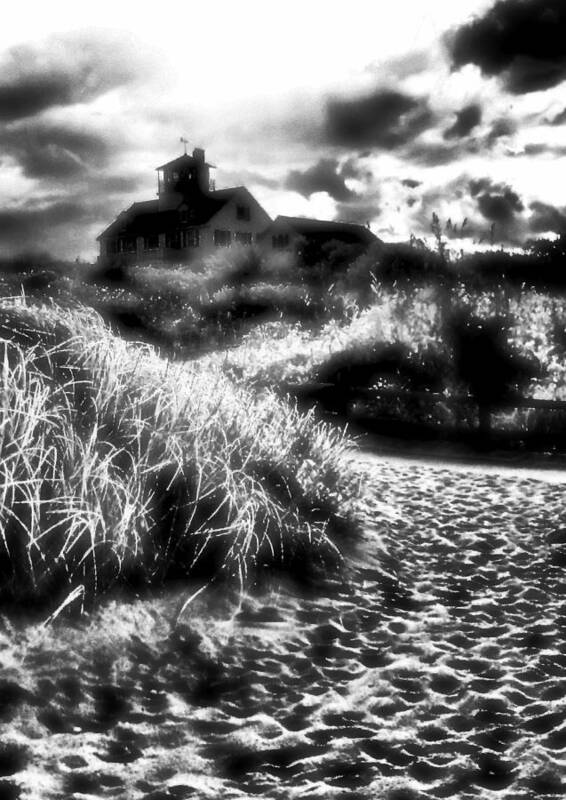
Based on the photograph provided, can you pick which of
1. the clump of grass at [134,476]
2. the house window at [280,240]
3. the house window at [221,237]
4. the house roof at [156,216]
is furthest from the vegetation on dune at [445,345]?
the house roof at [156,216]

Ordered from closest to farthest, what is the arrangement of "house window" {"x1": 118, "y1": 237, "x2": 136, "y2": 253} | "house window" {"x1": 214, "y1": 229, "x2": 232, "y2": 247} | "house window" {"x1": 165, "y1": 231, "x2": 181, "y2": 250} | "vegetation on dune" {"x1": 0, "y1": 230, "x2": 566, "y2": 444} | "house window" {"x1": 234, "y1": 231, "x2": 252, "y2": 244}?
"vegetation on dune" {"x1": 0, "y1": 230, "x2": 566, "y2": 444}
"house window" {"x1": 214, "y1": 229, "x2": 232, "y2": 247}
"house window" {"x1": 234, "y1": 231, "x2": 252, "y2": 244}
"house window" {"x1": 165, "y1": 231, "x2": 181, "y2": 250}
"house window" {"x1": 118, "y1": 237, "x2": 136, "y2": 253}

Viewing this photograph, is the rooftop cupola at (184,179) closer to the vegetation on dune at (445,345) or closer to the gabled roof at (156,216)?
the gabled roof at (156,216)

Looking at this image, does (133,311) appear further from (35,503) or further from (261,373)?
(35,503)

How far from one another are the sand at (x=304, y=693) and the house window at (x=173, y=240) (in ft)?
181

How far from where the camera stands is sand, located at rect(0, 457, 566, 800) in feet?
10.9

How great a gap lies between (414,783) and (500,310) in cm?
1007

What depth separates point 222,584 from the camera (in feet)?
16.1

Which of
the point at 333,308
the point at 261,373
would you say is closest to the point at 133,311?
the point at 333,308

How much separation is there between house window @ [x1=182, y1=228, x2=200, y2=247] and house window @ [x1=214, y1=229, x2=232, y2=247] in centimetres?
117

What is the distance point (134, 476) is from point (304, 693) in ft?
4.83

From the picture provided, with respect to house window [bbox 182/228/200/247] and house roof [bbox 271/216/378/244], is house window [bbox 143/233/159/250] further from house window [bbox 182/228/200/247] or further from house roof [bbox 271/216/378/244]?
house roof [bbox 271/216/378/244]

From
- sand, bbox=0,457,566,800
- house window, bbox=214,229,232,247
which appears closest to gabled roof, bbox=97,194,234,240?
house window, bbox=214,229,232,247

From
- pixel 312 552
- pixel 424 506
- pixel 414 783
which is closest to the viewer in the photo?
pixel 414 783

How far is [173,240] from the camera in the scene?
5928cm
